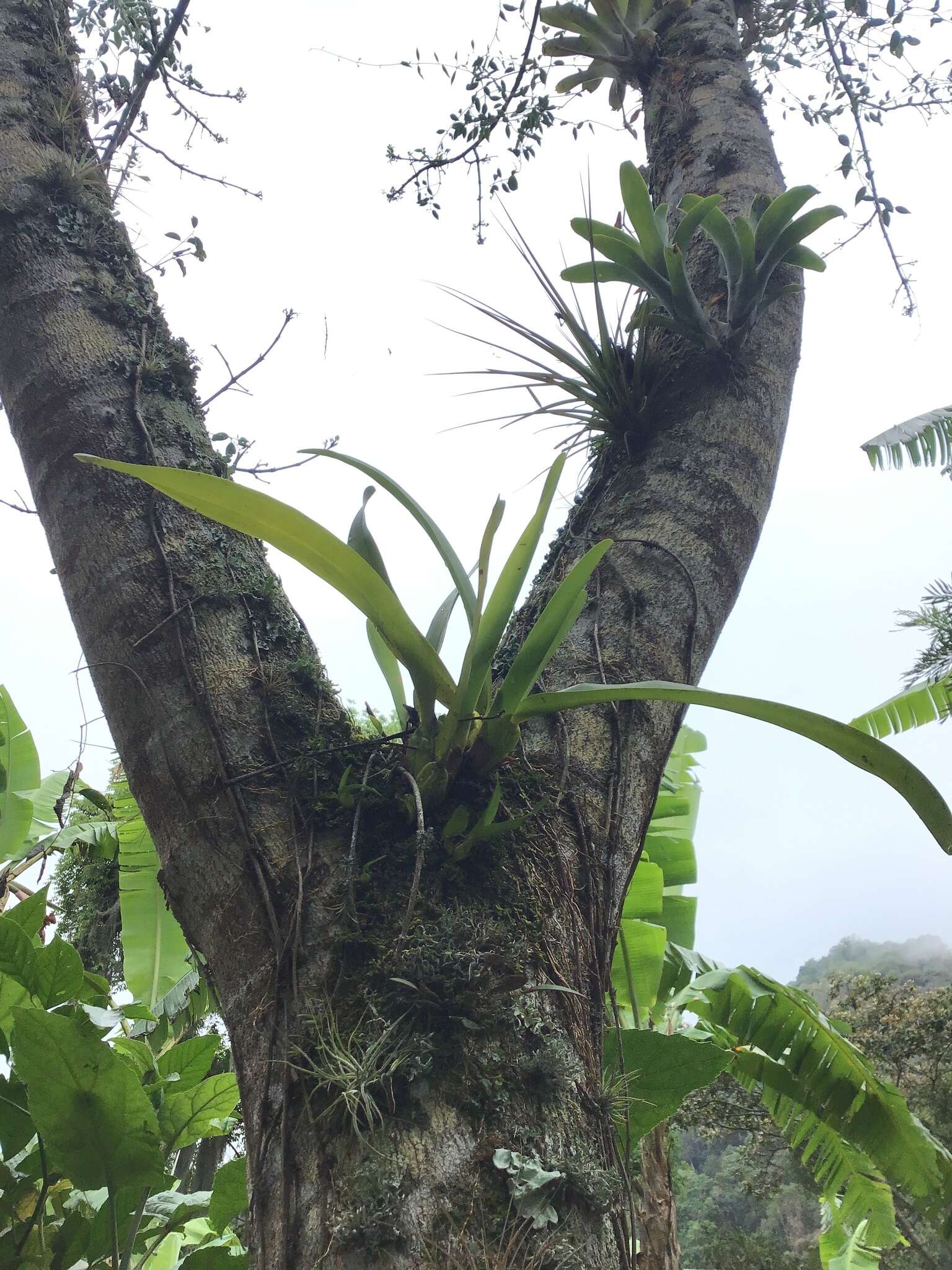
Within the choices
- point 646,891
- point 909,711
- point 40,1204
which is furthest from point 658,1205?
point 909,711

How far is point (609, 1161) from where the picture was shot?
84 centimetres

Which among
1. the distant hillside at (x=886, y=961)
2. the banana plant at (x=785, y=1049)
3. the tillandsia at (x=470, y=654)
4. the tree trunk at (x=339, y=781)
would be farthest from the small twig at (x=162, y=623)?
the distant hillside at (x=886, y=961)

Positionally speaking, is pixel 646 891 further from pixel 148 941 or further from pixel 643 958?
pixel 148 941

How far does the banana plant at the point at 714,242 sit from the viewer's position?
1525 mm

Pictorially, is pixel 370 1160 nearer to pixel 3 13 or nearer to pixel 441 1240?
pixel 441 1240

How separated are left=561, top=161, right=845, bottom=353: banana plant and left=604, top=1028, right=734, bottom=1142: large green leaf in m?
1.25

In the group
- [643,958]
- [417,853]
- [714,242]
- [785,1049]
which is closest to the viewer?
[417,853]

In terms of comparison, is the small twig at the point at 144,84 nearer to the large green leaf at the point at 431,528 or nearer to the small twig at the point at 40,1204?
the large green leaf at the point at 431,528

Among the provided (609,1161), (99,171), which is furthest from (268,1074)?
(99,171)

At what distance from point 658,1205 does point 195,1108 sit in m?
1.69

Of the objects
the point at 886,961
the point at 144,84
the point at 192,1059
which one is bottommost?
the point at 886,961

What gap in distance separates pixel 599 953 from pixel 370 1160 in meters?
0.41

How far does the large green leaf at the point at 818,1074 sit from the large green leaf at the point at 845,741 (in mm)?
2218

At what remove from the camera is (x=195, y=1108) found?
4.81 feet
